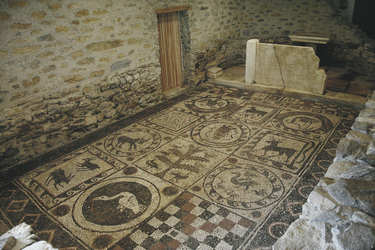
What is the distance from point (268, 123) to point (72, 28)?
12.2 ft

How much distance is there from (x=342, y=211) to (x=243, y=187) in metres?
1.48

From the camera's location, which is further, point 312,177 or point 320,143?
point 320,143

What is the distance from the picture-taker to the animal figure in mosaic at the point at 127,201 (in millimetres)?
3494

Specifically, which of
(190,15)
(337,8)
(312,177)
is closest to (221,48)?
(190,15)

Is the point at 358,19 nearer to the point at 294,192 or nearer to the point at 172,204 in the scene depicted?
the point at 294,192

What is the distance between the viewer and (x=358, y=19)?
6.71 metres

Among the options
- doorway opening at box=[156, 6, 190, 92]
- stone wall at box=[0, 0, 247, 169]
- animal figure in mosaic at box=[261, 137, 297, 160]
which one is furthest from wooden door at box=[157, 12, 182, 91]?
animal figure in mosaic at box=[261, 137, 297, 160]

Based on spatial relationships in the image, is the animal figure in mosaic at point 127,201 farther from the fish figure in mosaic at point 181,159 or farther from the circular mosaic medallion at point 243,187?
the circular mosaic medallion at point 243,187

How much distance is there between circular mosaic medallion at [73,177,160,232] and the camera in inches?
130

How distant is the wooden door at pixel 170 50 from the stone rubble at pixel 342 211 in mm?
4563

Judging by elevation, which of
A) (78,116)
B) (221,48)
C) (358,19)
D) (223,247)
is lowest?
(223,247)

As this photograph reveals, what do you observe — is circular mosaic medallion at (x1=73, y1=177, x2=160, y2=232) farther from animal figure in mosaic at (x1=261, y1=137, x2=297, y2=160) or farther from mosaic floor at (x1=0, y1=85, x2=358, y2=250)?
animal figure in mosaic at (x1=261, y1=137, x2=297, y2=160)

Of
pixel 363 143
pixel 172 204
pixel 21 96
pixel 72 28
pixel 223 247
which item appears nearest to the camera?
pixel 223 247

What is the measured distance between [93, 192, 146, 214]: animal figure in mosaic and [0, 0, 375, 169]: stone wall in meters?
1.83
